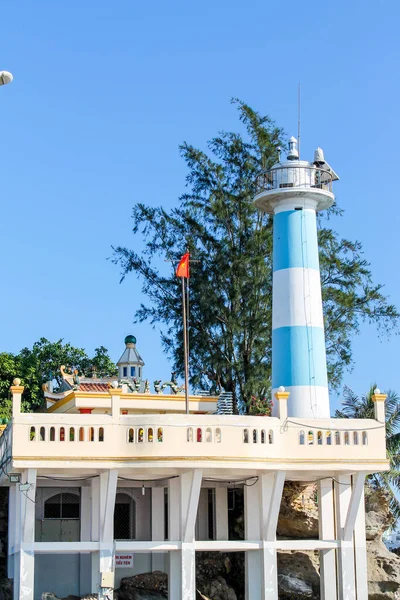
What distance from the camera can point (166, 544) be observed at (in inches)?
1243

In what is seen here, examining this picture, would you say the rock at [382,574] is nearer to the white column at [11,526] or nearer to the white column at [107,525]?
the white column at [107,525]

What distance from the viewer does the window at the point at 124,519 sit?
118 ft

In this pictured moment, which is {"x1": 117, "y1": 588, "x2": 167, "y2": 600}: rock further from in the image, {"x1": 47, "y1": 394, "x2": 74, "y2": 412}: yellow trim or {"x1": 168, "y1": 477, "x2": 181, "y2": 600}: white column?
{"x1": 47, "y1": 394, "x2": 74, "y2": 412}: yellow trim

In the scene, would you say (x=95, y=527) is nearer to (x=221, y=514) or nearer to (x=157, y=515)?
(x=157, y=515)

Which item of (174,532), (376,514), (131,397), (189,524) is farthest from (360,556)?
(131,397)

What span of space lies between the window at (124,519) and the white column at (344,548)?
648 centimetres

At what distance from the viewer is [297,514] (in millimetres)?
35719

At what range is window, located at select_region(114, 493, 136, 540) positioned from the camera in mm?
35906

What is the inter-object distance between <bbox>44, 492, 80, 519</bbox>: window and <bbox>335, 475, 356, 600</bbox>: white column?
314 inches

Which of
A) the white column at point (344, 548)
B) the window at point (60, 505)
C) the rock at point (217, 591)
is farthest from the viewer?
the window at point (60, 505)

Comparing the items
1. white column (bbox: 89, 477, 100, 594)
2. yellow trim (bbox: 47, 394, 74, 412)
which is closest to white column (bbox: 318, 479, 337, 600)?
white column (bbox: 89, 477, 100, 594)

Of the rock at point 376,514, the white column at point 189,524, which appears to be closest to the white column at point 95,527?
the white column at point 189,524

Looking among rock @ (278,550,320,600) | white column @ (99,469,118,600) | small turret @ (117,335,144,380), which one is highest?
small turret @ (117,335,144,380)

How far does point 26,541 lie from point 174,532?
412cm
